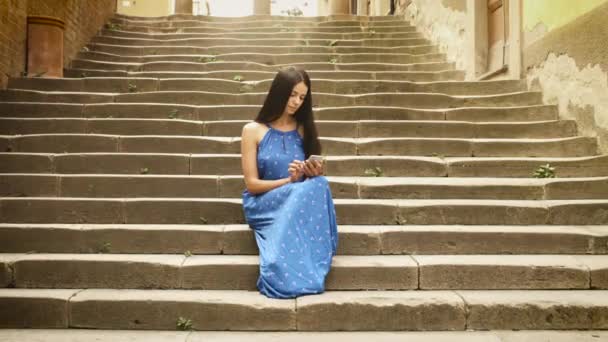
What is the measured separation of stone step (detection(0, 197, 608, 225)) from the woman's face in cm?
90

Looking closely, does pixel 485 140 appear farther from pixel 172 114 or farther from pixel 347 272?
pixel 172 114

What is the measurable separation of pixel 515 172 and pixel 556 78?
169cm

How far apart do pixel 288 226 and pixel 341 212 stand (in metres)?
0.86

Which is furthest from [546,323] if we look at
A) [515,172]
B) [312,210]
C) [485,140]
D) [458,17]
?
[458,17]

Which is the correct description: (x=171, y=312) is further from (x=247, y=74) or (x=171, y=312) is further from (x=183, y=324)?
(x=247, y=74)

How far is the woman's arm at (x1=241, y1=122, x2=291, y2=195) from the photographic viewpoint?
3182 mm

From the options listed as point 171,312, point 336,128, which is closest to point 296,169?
point 171,312

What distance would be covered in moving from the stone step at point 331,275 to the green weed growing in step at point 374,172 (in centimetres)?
137

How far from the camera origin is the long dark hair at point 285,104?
124 inches

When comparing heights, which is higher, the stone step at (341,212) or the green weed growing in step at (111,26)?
the green weed growing in step at (111,26)

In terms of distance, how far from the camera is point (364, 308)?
2812 millimetres

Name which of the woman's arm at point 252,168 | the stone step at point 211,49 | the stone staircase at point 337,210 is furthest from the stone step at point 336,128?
the stone step at point 211,49

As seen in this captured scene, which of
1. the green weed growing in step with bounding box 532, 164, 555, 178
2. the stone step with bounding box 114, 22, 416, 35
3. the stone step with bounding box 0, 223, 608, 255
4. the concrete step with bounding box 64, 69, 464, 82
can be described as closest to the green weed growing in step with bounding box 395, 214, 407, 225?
the stone step with bounding box 0, 223, 608, 255

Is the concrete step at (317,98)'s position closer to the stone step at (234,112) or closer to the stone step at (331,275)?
the stone step at (234,112)
